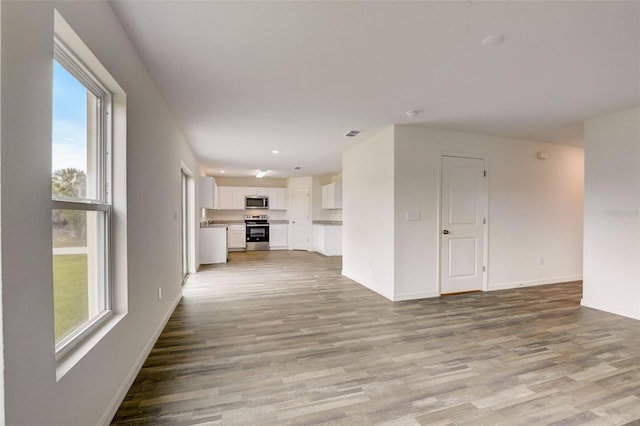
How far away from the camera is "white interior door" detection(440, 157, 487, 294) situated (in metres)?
4.00

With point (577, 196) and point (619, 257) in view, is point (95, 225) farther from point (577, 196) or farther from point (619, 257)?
point (577, 196)

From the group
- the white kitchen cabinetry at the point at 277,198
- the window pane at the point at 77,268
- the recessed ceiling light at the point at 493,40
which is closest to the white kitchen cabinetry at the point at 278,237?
the white kitchen cabinetry at the point at 277,198

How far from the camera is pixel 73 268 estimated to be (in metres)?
1.42

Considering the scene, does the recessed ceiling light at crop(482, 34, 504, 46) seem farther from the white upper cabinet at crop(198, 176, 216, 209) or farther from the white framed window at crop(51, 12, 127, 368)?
the white upper cabinet at crop(198, 176, 216, 209)

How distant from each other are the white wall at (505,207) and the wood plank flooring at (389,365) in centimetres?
60

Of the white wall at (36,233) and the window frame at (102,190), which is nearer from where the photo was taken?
the white wall at (36,233)

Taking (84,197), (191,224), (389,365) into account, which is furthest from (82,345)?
(191,224)

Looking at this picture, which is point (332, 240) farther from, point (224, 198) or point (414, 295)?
point (414, 295)

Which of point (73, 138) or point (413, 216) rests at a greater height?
point (73, 138)

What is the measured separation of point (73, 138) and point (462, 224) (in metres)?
4.30

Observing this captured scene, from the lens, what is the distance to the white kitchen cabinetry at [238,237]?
28.1 feet

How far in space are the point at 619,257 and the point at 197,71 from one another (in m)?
4.89

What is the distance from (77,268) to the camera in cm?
146

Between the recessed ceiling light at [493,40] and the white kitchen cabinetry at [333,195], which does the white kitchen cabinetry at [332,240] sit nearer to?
the white kitchen cabinetry at [333,195]
